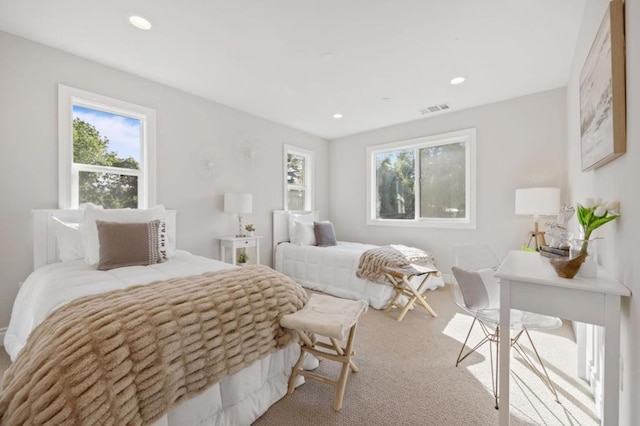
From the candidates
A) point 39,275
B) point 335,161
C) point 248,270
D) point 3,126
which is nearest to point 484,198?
point 335,161

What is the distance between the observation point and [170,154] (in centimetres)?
339

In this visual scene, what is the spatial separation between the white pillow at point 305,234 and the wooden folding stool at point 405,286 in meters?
1.49

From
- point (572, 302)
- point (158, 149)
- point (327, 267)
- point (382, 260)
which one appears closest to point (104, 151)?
point (158, 149)

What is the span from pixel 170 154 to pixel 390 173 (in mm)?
3586

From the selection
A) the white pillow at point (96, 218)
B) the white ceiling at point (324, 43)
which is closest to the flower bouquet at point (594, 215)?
the white ceiling at point (324, 43)

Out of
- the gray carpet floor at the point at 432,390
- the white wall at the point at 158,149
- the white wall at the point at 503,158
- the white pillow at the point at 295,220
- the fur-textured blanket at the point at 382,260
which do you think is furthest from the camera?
the white pillow at the point at 295,220

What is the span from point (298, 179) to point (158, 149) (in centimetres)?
249

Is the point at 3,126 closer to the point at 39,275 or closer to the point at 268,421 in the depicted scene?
the point at 39,275

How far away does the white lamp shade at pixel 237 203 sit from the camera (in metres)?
3.73

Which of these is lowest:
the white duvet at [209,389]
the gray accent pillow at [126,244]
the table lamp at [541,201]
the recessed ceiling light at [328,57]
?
the white duvet at [209,389]

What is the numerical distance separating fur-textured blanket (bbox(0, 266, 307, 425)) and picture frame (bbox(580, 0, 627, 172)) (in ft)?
6.43

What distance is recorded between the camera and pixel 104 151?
9.73ft

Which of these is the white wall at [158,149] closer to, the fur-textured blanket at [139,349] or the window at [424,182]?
the window at [424,182]

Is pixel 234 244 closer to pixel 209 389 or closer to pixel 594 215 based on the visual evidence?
pixel 209 389
